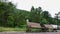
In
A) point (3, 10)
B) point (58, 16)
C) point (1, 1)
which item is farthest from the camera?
point (58, 16)

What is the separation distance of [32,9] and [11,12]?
1003cm

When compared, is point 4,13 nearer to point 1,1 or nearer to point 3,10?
point 3,10

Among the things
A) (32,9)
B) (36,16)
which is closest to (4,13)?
(36,16)

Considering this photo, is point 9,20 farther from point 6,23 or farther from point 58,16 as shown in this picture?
point 58,16

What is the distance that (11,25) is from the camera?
23688 millimetres

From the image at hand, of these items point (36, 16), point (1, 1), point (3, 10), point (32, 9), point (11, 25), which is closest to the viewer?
point (11, 25)

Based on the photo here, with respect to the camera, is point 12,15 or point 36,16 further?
point 36,16

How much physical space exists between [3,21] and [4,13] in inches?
46.9

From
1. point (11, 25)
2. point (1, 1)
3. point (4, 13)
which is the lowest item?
point (11, 25)

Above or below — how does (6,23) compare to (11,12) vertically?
below

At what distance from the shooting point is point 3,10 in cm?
2520

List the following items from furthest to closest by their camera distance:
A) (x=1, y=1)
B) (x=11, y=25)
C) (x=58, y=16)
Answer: (x=58, y=16), (x=1, y=1), (x=11, y=25)

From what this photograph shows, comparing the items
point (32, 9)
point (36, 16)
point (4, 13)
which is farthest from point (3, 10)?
point (32, 9)

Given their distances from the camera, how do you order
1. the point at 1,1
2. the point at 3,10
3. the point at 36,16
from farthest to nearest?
the point at 36,16 → the point at 1,1 → the point at 3,10
